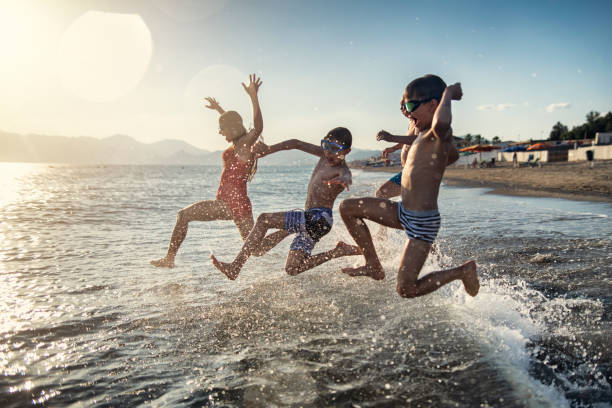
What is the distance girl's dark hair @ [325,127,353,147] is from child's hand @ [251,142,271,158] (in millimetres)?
891

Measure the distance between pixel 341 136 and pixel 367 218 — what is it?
3.36 feet

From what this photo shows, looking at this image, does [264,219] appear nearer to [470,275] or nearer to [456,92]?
[470,275]

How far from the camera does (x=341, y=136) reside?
4.53 m

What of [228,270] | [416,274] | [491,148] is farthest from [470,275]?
[491,148]

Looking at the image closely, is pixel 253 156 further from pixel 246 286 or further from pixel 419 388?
pixel 419 388

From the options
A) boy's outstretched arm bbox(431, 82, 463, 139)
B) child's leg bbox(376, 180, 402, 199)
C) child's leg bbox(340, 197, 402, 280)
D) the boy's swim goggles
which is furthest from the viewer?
child's leg bbox(376, 180, 402, 199)

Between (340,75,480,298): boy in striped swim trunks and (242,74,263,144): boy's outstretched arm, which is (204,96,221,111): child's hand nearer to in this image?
(242,74,263,144): boy's outstretched arm

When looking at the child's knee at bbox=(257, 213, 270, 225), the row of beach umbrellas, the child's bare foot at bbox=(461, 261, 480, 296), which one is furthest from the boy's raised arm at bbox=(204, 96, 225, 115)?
the row of beach umbrellas

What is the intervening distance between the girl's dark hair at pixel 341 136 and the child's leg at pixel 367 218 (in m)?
0.72

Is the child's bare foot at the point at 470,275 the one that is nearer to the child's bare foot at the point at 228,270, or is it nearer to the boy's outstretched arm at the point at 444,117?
the boy's outstretched arm at the point at 444,117

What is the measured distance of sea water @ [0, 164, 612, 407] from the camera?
9.30 ft

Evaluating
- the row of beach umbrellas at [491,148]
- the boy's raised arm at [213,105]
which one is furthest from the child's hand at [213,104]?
the row of beach umbrellas at [491,148]

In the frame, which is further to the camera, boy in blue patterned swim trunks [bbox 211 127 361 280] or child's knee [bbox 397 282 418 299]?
boy in blue patterned swim trunks [bbox 211 127 361 280]

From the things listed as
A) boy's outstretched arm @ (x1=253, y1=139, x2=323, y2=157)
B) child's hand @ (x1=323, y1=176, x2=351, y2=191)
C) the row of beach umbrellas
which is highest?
the row of beach umbrellas
